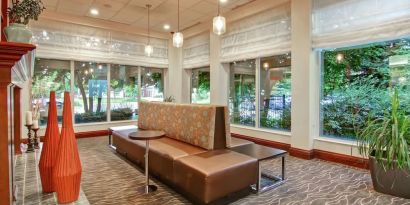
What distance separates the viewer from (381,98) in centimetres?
364

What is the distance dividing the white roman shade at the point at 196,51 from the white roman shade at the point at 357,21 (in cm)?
324

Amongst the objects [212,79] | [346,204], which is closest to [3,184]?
[346,204]

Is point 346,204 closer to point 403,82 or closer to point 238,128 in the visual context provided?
point 403,82

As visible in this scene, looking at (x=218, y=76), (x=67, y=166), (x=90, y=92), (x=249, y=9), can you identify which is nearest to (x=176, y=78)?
(x=218, y=76)

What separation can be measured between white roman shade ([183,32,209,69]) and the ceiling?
59 cm

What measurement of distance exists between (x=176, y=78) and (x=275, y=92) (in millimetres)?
3713

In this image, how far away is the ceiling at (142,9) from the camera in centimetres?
508

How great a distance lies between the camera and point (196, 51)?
710 centimetres

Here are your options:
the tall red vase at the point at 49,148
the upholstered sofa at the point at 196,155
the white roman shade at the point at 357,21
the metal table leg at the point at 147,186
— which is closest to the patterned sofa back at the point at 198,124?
the upholstered sofa at the point at 196,155

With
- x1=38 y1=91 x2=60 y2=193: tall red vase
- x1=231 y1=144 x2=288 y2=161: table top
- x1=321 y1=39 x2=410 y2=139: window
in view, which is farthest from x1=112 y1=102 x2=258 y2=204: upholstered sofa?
x1=321 y1=39 x2=410 y2=139: window

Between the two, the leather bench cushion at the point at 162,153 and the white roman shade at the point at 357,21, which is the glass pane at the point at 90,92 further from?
the white roman shade at the point at 357,21

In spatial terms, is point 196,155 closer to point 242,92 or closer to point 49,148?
point 49,148

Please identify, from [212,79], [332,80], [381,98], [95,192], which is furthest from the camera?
[212,79]

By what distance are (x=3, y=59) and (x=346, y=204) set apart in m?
3.32
